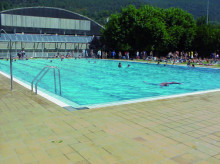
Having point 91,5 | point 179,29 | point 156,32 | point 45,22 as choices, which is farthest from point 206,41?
point 91,5

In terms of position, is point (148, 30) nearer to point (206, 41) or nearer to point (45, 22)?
point (206, 41)

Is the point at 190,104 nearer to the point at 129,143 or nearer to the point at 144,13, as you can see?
the point at 129,143

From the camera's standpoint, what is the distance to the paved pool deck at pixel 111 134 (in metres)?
3.37

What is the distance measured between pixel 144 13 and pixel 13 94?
27142mm

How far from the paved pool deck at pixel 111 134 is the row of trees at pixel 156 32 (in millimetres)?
A: 25647

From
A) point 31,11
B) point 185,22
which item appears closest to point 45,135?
point 185,22

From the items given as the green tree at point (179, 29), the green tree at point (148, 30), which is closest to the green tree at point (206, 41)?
→ the green tree at point (179, 29)

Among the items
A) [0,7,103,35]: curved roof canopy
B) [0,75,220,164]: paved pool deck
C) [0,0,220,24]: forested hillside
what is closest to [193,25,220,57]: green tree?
[0,7,103,35]: curved roof canopy

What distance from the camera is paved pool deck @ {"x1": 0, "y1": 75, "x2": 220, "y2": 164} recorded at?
337 cm

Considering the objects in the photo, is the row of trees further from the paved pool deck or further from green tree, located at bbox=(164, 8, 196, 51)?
the paved pool deck

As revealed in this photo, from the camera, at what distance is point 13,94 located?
24.5 ft

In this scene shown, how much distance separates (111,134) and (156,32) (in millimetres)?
27665

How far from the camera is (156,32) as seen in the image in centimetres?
3033

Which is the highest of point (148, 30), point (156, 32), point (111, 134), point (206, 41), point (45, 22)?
point (45, 22)
